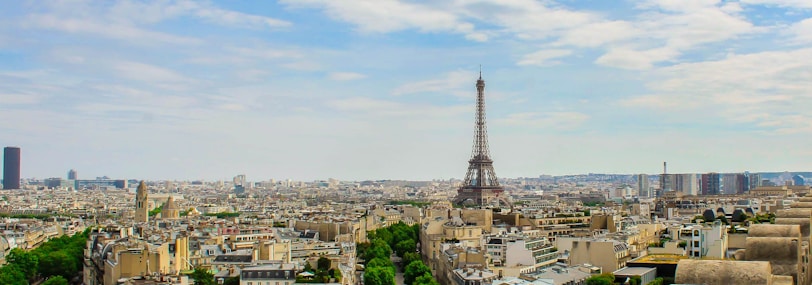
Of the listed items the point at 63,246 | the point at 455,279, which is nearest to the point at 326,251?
the point at 455,279

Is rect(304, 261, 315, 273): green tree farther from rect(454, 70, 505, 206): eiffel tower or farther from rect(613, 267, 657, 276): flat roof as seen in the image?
rect(454, 70, 505, 206): eiffel tower

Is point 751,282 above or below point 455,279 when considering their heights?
above

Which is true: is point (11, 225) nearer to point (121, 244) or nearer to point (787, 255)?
point (121, 244)

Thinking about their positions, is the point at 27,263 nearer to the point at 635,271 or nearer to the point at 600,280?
the point at 600,280

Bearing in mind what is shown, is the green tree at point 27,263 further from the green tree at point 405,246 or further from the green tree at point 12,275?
the green tree at point 405,246

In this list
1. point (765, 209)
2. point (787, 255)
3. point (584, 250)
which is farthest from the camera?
point (765, 209)

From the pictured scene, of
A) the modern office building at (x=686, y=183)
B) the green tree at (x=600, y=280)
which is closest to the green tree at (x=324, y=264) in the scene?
the green tree at (x=600, y=280)
